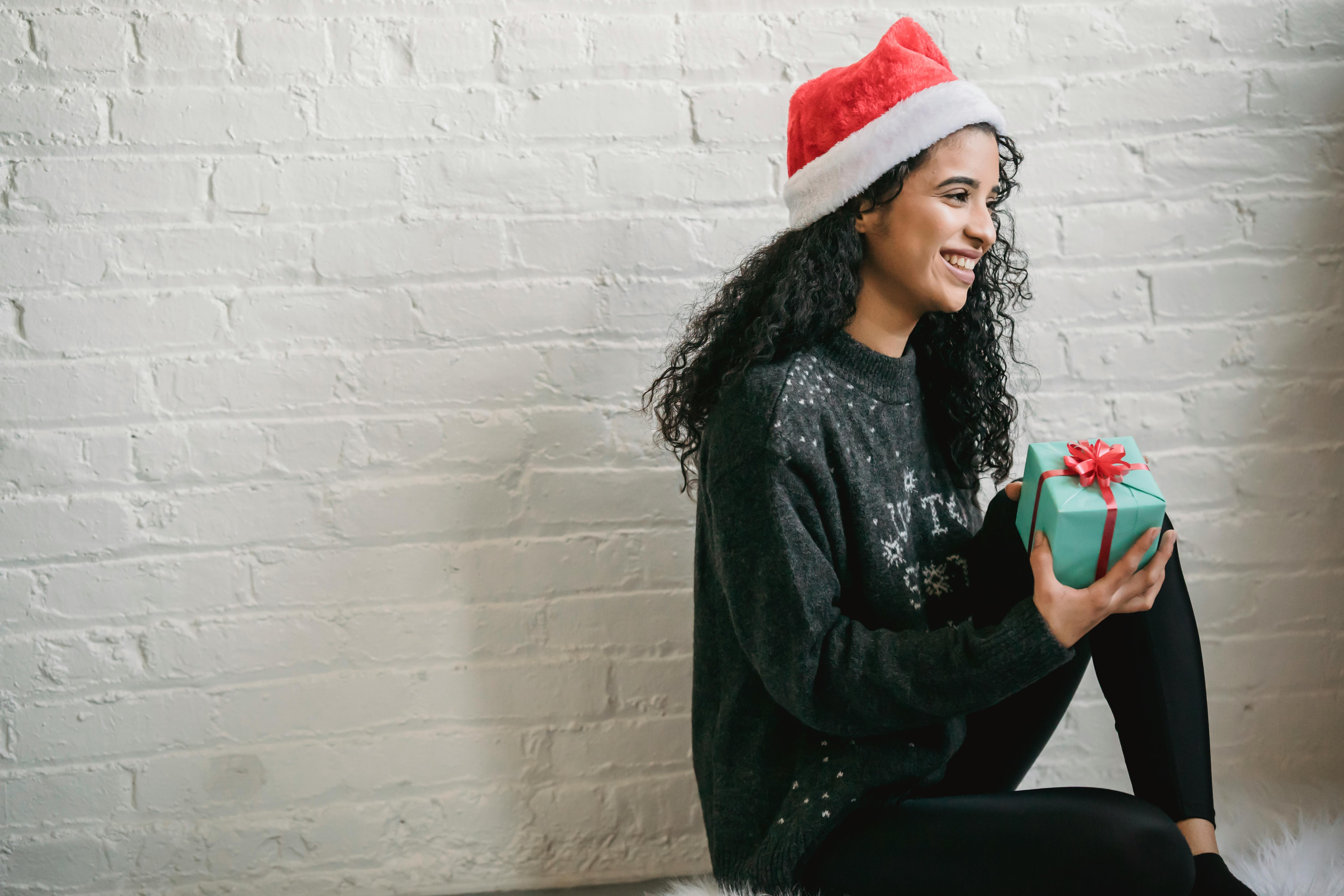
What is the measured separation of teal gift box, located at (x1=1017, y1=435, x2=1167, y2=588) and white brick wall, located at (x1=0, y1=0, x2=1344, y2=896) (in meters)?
0.49

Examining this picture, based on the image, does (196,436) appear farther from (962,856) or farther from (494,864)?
(962,856)

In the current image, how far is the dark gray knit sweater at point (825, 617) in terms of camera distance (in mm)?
901

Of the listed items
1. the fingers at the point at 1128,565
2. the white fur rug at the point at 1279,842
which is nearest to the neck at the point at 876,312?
the fingers at the point at 1128,565

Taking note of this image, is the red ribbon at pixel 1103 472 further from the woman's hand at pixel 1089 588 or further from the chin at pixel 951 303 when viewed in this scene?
the chin at pixel 951 303

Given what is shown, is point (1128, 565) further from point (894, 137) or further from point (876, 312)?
point (894, 137)

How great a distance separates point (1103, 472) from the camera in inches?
→ 35.0

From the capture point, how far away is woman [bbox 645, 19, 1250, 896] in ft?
2.93

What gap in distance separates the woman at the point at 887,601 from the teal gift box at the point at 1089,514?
2 centimetres

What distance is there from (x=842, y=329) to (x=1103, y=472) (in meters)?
0.31

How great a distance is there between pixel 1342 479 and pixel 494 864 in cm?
139

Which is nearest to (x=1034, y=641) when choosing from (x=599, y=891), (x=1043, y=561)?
(x=1043, y=561)

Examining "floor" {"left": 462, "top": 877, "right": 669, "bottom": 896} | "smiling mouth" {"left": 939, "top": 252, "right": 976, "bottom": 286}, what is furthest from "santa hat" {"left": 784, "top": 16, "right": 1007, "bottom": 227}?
"floor" {"left": 462, "top": 877, "right": 669, "bottom": 896}

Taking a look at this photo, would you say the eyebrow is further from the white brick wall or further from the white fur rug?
the white fur rug

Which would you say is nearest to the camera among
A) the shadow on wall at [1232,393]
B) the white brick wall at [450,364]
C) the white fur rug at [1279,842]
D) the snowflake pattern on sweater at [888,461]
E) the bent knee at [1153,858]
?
the bent knee at [1153,858]
